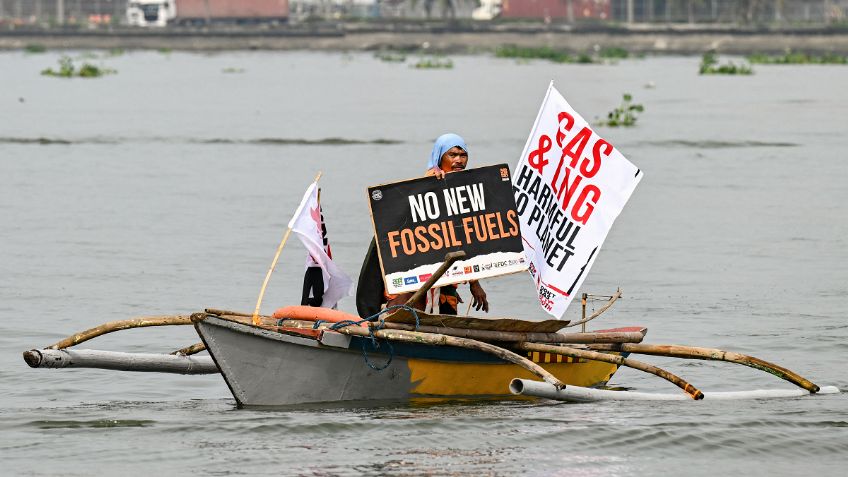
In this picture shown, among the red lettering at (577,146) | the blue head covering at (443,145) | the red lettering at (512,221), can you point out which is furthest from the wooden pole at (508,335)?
the red lettering at (577,146)

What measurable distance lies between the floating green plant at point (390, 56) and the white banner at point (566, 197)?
108312mm

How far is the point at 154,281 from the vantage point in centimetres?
2216

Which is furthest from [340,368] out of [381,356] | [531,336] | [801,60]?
[801,60]

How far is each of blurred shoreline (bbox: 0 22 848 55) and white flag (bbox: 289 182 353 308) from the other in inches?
4488

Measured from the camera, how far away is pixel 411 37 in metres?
139

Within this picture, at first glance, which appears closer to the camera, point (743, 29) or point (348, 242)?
point (348, 242)

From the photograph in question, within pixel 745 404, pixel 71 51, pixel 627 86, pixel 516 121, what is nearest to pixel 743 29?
pixel 627 86

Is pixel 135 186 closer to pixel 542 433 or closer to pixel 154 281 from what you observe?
pixel 154 281

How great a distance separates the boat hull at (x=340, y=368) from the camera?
12805 millimetres

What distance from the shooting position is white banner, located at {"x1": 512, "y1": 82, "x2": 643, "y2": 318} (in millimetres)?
14633

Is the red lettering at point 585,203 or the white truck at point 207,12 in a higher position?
the red lettering at point 585,203

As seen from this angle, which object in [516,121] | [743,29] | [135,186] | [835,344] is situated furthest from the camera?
[743,29]

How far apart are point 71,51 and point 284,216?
119961 millimetres

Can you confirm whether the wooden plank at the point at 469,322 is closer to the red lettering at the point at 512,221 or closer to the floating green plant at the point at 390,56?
the red lettering at the point at 512,221
